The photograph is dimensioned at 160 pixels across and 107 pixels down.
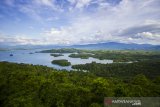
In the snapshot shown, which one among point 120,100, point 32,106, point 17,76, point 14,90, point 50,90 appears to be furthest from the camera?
point 17,76

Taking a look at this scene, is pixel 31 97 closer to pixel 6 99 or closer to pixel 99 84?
pixel 6 99

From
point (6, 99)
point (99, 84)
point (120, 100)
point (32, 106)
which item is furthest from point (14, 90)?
point (120, 100)

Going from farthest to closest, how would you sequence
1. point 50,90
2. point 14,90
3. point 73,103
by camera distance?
1. point 14,90
2. point 50,90
3. point 73,103

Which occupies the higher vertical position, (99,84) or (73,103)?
(99,84)

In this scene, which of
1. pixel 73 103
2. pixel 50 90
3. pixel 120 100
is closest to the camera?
pixel 120 100

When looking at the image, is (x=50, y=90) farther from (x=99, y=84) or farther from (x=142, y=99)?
(x=142, y=99)

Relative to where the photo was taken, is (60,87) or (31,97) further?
(60,87)

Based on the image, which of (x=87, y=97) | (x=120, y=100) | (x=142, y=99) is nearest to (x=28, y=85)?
(x=87, y=97)

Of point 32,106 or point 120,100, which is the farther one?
point 32,106

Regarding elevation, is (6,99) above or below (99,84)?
below
